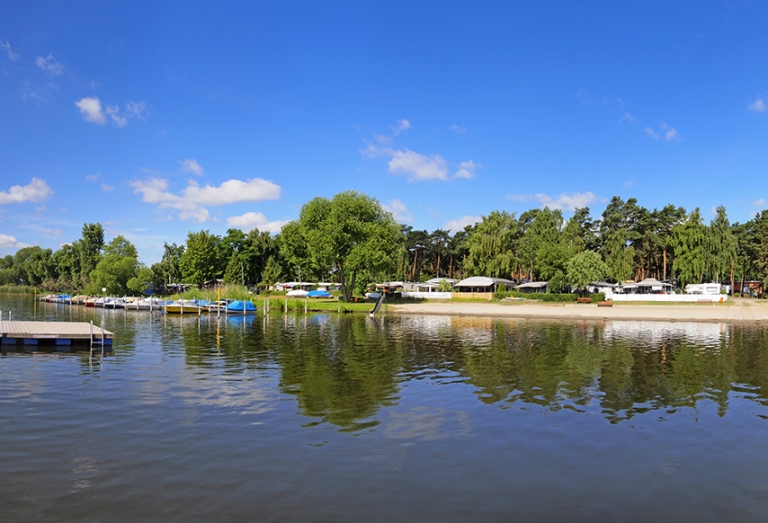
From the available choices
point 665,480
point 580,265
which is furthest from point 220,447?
point 580,265

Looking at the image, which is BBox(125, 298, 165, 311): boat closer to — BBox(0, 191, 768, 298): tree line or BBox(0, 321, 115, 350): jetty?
BBox(0, 191, 768, 298): tree line

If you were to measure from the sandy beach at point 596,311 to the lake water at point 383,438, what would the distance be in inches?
1159

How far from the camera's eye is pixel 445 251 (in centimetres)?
12912

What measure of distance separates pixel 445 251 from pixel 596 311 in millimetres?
66602

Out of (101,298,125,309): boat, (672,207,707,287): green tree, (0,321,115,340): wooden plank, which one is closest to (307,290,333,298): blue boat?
(101,298,125,309): boat

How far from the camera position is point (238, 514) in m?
9.84

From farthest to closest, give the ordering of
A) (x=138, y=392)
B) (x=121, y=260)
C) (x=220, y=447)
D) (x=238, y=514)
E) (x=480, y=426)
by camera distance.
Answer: (x=121, y=260), (x=138, y=392), (x=480, y=426), (x=220, y=447), (x=238, y=514)

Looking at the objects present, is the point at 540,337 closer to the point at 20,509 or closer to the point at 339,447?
the point at 339,447

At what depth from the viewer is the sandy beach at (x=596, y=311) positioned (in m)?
57.6

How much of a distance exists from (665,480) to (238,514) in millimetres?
9332

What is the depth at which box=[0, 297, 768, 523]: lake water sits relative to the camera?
34.3ft

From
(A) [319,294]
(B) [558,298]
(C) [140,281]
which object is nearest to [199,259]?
(C) [140,281]

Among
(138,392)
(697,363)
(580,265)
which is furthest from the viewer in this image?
(580,265)

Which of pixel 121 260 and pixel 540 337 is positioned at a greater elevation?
pixel 121 260
